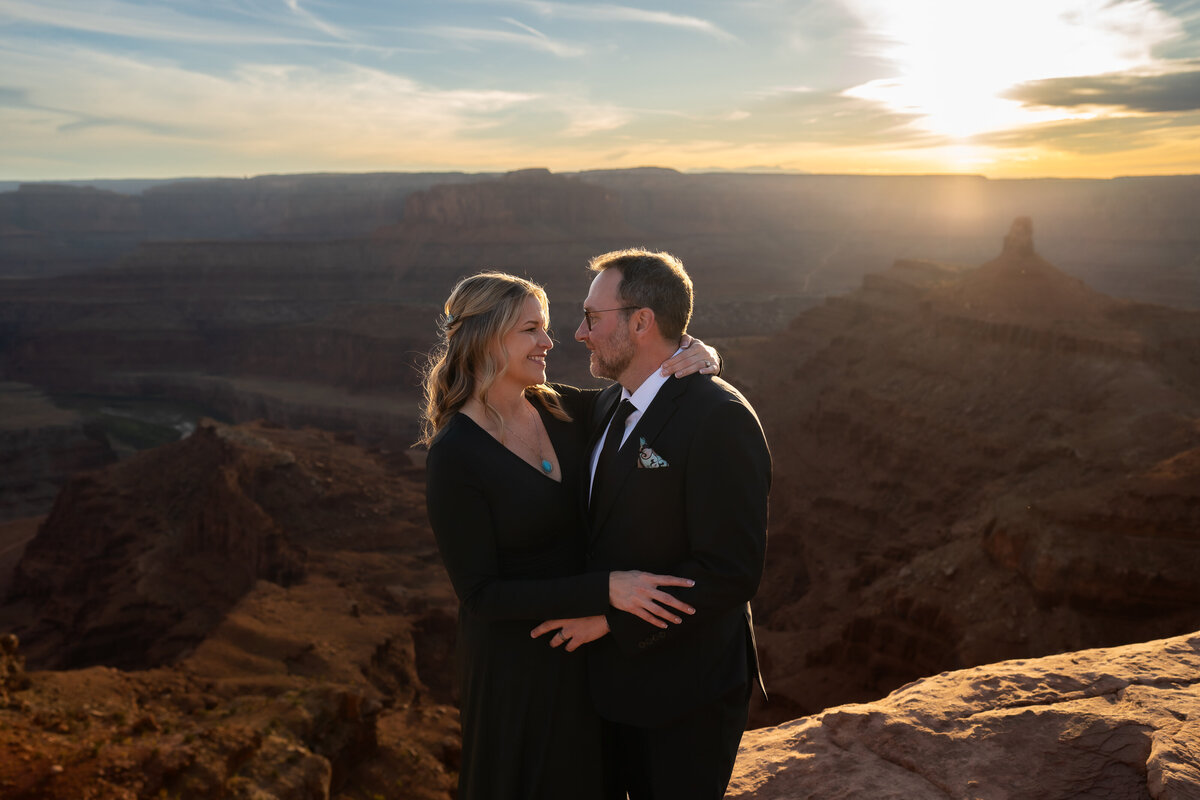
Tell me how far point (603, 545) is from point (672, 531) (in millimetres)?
289

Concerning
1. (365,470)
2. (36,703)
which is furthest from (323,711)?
(365,470)

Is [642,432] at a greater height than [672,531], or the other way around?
[642,432]

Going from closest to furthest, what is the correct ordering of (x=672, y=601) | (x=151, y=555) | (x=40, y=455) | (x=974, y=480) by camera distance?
(x=672, y=601)
(x=974, y=480)
(x=151, y=555)
(x=40, y=455)

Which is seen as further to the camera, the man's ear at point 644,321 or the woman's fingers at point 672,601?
the man's ear at point 644,321

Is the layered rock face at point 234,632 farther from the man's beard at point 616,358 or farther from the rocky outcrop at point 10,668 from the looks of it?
the man's beard at point 616,358

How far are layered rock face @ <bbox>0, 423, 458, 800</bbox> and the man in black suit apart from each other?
19.3 feet

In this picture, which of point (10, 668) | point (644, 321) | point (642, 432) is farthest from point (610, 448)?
point (10, 668)

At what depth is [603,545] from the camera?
10.4ft

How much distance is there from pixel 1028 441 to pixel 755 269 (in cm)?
6789

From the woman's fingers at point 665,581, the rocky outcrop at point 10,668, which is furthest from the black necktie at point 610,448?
the rocky outcrop at point 10,668

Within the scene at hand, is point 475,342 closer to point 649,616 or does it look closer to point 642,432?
point 642,432

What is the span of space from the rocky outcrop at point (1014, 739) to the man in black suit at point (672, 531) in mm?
842

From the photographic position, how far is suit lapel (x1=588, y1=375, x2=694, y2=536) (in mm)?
3074

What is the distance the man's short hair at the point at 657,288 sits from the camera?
328 centimetres
